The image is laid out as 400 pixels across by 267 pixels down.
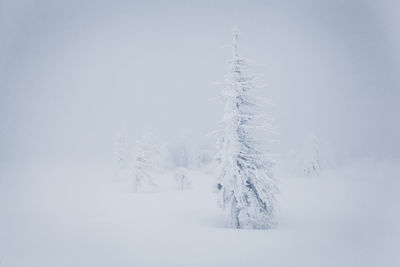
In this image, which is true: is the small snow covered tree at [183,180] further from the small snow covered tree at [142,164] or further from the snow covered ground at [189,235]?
the snow covered ground at [189,235]

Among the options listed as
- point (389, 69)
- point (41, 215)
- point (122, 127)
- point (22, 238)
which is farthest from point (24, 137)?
point (389, 69)

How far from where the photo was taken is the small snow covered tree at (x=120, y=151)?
180 feet

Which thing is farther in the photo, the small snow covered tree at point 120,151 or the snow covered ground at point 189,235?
the small snow covered tree at point 120,151

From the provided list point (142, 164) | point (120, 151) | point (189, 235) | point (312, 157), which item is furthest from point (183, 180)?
point (189, 235)

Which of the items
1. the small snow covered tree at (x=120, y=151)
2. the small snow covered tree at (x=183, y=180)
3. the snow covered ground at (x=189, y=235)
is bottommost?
the snow covered ground at (x=189, y=235)

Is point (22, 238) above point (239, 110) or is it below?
below

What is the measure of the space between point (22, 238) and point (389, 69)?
3285cm

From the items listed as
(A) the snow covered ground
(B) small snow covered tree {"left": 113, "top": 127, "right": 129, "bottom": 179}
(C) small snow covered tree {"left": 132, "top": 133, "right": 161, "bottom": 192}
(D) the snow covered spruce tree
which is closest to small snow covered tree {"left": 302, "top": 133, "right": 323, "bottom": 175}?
(A) the snow covered ground

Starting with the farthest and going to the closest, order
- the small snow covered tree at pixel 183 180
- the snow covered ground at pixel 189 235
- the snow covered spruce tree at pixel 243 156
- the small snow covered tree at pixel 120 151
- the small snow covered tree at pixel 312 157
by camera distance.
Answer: the small snow covered tree at pixel 120 151 < the small snow covered tree at pixel 312 157 < the small snow covered tree at pixel 183 180 < the snow covered spruce tree at pixel 243 156 < the snow covered ground at pixel 189 235

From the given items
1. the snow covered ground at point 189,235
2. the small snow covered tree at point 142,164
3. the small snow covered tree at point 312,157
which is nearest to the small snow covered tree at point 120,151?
the small snow covered tree at point 142,164

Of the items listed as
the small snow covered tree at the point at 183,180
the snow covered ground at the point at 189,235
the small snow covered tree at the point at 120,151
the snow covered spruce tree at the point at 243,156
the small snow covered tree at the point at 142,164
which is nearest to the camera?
the snow covered ground at the point at 189,235

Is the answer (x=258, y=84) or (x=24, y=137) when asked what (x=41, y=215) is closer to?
(x=258, y=84)

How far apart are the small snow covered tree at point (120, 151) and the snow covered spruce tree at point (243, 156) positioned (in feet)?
130

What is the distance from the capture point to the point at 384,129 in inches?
1897
